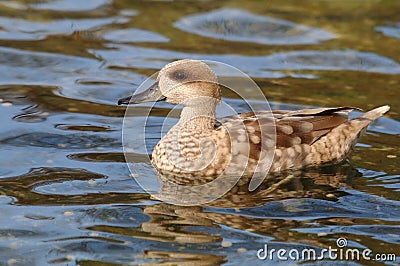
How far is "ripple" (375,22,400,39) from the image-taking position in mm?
12836

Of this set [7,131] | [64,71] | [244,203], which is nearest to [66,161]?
[7,131]

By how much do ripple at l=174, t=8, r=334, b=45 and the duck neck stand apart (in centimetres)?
462

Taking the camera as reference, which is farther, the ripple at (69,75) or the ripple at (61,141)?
the ripple at (69,75)

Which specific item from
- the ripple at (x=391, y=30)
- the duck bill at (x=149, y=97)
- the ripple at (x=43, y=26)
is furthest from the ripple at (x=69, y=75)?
the ripple at (x=391, y=30)

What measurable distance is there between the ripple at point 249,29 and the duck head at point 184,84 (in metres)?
4.66

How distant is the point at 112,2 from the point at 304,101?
4731 mm

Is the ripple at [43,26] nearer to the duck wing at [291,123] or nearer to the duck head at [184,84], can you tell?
the duck head at [184,84]

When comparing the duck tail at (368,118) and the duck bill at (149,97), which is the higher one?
the duck bill at (149,97)

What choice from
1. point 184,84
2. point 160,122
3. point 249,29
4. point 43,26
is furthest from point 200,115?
point 43,26

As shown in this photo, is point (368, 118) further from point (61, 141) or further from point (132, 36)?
point (132, 36)

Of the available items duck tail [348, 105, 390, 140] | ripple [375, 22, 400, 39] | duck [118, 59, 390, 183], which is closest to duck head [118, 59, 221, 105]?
duck [118, 59, 390, 183]

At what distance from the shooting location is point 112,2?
14000 millimetres

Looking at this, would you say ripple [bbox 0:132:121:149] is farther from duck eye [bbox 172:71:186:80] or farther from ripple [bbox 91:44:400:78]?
ripple [bbox 91:44:400:78]

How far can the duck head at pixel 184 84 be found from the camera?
26.8 ft
